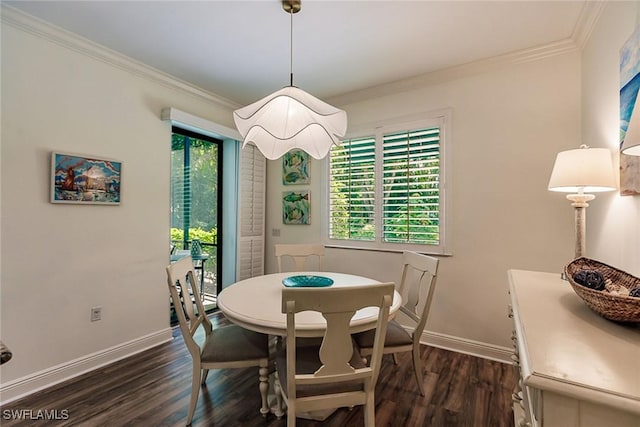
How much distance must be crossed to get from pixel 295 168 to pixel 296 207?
19.7 inches

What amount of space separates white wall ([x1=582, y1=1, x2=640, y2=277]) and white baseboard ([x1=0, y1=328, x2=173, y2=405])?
3.48 metres

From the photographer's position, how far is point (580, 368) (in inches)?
Answer: 25.9

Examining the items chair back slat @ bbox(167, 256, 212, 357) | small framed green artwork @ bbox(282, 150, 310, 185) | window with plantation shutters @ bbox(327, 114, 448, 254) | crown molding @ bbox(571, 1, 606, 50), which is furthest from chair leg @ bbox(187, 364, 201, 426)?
crown molding @ bbox(571, 1, 606, 50)

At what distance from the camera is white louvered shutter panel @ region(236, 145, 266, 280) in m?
3.59

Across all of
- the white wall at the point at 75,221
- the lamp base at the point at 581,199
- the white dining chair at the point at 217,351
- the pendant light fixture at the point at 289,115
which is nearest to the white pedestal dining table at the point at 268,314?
the white dining chair at the point at 217,351

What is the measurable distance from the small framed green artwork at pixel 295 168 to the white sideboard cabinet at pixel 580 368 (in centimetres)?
284

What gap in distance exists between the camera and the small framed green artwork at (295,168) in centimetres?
355

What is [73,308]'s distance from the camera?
221 centimetres

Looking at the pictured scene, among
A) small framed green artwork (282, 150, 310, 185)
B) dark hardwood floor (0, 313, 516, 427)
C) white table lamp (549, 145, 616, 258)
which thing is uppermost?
small framed green artwork (282, 150, 310, 185)

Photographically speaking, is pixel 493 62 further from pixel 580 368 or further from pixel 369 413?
pixel 369 413

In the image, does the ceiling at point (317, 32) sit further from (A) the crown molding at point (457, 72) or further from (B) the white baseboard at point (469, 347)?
(B) the white baseboard at point (469, 347)

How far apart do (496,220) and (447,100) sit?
1203mm

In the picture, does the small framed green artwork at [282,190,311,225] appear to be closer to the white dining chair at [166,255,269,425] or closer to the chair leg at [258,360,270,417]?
the white dining chair at [166,255,269,425]

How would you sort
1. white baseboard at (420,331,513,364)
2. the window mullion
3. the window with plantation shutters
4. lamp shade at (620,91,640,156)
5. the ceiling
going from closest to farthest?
1. lamp shade at (620,91,640,156)
2. the ceiling
3. white baseboard at (420,331,513,364)
4. the window with plantation shutters
5. the window mullion
